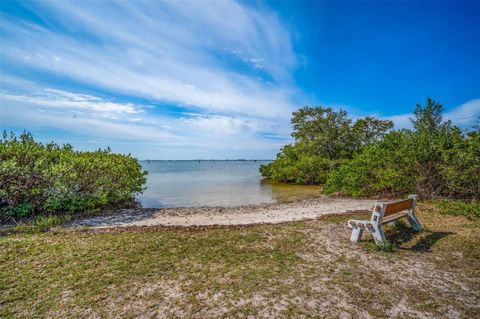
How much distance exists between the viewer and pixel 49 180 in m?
8.86

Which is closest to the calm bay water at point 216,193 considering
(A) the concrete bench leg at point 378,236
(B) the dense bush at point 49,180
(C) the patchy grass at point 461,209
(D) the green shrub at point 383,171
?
(D) the green shrub at point 383,171

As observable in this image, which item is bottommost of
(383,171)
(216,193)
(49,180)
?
(216,193)

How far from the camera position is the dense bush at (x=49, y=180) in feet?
27.5

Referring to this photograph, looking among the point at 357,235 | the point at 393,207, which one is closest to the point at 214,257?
the point at 357,235

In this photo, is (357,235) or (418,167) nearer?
(357,235)

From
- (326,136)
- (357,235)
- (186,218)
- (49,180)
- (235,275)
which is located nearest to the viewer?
(235,275)

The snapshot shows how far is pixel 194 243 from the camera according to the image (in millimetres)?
6066

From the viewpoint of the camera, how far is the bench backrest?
5.75 meters

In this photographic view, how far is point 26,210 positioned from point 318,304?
920cm

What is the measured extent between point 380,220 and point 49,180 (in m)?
9.79

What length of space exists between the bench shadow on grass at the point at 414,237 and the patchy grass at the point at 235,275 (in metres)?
0.04

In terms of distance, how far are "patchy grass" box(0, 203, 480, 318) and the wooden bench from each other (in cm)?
33

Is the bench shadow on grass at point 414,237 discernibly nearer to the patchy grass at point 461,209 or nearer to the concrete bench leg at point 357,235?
the concrete bench leg at point 357,235

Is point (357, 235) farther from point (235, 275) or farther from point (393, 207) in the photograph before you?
point (235, 275)
